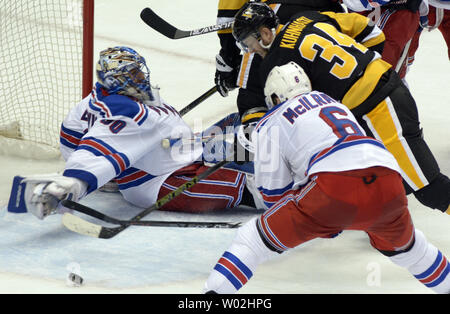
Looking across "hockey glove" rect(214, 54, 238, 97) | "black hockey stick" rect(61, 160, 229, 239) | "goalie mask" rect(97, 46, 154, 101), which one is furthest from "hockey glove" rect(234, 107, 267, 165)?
"hockey glove" rect(214, 54, 238, 97)

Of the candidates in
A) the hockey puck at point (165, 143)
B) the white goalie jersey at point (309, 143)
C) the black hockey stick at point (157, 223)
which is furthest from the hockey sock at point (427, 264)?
the hockey puck at point (165, 143)

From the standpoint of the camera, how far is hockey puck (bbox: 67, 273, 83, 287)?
99.8 inches

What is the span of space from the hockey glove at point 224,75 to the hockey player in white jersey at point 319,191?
1.09 m

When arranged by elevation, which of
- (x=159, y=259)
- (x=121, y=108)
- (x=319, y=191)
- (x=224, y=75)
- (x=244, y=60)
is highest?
(x=319, y=191)

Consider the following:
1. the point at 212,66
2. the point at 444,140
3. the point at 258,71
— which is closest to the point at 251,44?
the point at 258,71

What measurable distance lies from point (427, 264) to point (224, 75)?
1.45 meters

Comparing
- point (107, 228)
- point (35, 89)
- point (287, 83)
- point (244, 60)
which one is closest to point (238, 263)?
point (287, 83)

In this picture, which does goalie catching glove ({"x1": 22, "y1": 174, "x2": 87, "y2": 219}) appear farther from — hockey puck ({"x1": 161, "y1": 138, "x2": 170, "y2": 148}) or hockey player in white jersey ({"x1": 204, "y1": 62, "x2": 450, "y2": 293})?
hockey player in white jersey ({"x1": 204, "y1": 62, "x2": 450, "y2": 293})

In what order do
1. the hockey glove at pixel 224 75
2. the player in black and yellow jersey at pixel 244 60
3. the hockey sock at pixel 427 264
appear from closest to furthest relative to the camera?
the hockey sock at pixel 427 264
the player in black and yellow jersey at pixel 244 60
the hockey glove at pixel 224 75

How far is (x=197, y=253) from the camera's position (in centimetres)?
285

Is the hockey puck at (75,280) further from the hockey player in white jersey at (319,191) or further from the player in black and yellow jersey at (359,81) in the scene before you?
the player in black and yellow jersey at (359,81)

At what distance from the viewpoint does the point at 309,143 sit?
232 cm

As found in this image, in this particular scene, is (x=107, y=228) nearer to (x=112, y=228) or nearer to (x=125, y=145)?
(x=112, y=228)

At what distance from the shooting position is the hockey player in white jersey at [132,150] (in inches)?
112
